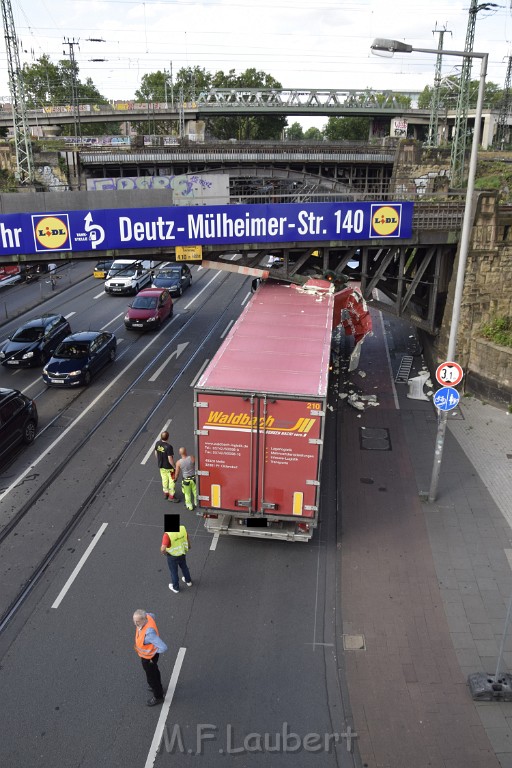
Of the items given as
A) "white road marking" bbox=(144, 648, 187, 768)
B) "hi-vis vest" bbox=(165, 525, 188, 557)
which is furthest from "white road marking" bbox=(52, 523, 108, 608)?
"white road marking" bbox=(144, 648, 187, 768)

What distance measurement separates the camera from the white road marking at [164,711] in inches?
310

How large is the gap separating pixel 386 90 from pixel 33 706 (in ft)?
389

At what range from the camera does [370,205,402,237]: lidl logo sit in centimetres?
1986

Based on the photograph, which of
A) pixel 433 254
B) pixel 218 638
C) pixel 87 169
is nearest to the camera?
pixel 218 638

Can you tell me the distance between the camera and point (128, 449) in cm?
1661

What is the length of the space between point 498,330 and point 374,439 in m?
6.81

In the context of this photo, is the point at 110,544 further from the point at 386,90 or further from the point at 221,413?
the point at 386,90

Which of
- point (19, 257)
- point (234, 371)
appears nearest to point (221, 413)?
point (234, 371)

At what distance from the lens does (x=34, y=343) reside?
23.5 m

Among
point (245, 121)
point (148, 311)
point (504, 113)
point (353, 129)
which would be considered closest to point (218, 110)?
point (245, 121)

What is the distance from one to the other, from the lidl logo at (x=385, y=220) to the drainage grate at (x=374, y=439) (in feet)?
22.6

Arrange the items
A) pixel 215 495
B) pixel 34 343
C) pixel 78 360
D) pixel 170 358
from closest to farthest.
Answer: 1. pixel 215 495
2. pixel 78 360
3. pixel 34 343
4. pixel 170 358

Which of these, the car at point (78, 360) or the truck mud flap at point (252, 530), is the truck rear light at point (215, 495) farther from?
the car at point (78, 360)

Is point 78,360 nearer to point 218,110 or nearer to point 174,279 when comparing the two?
point 174,279
